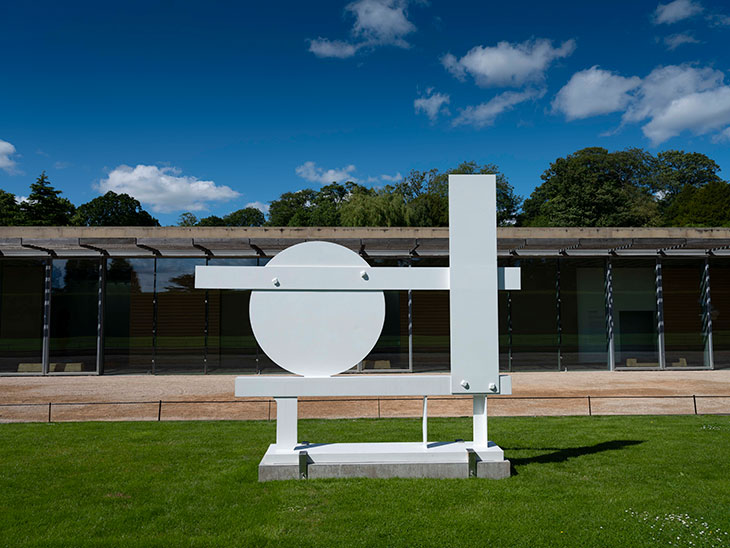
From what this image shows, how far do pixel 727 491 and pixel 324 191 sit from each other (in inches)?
3117

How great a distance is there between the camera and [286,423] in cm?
692

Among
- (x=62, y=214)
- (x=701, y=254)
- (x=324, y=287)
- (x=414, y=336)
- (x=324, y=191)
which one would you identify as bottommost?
(x=414, y=336)

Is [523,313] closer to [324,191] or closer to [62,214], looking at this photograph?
[62,214]

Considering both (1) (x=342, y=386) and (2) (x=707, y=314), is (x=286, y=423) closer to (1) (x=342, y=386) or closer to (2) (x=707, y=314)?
(1) (x=342, y=386)

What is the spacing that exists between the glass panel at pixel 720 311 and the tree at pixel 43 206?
59526 mm

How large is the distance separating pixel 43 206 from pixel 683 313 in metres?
61.6

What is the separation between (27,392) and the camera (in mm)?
15867

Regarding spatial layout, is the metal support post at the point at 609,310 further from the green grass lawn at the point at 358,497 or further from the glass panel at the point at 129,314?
the glass panel at the point at 129,314

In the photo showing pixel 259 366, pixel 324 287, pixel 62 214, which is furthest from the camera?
pixel 62 214

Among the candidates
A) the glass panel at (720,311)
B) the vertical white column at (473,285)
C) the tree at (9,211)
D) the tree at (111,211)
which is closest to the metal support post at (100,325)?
the vertical white column at (473,285)

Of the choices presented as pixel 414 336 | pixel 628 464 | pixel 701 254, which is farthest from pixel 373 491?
pixel 701 254

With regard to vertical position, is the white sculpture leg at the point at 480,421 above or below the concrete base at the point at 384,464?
above

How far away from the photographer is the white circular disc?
270 inches

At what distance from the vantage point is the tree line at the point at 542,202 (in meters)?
53.8
